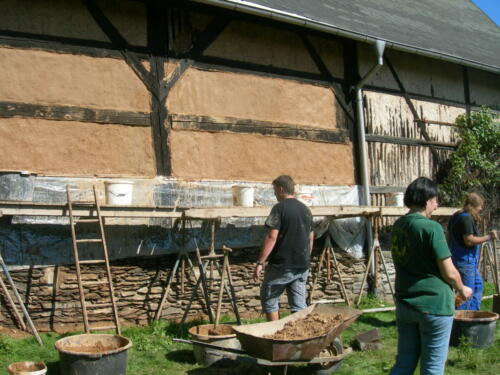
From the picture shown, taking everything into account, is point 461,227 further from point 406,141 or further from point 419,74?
point 419,74

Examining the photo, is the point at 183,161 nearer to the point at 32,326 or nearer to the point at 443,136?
the point at 32,326

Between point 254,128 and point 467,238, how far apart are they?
3032mm

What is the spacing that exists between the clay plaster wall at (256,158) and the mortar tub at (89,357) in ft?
8.45

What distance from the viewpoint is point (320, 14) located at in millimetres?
A: 8188

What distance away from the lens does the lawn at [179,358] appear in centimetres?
509

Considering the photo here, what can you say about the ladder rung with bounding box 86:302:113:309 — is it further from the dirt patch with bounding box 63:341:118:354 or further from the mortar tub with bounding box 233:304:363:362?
the mortar tub with bounding box 233:304:363:362

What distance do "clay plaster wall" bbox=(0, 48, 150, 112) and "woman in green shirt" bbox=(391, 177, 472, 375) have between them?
4033 millimetres

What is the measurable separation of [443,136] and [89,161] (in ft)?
20.4

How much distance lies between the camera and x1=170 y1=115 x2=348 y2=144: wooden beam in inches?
275

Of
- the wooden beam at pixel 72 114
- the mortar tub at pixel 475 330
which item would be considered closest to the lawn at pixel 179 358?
the mortar tub at pixel 475 330

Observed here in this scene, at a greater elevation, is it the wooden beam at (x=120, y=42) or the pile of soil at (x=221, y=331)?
the wooden beam at (x=120, y=42)

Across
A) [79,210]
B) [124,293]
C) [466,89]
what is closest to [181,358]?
[124,293]

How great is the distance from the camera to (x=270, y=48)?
780cm

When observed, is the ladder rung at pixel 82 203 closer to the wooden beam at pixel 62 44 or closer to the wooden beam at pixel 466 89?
the wooden beam at pixel 62 44
